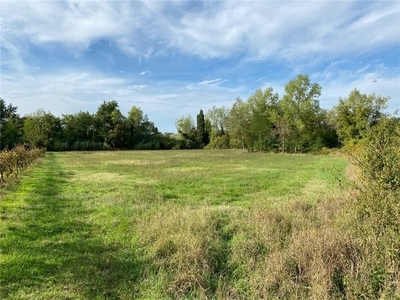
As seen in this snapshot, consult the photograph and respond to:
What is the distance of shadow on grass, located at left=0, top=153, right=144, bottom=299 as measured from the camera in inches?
161

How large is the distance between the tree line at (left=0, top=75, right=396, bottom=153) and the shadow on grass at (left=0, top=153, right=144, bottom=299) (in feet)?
130

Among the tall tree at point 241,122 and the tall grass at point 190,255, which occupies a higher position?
the tall tree at point 241,122

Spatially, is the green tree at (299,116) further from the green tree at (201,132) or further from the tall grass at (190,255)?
the tall grass at (190,255)

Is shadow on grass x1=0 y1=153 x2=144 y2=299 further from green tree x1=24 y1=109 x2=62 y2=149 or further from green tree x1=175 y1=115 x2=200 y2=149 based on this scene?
green tree x1=175 y1=115 x2=200 y2=149

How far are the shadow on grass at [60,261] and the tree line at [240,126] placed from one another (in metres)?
39.6

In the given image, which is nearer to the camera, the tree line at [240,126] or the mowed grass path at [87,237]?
the mowed grass path at [87,237]

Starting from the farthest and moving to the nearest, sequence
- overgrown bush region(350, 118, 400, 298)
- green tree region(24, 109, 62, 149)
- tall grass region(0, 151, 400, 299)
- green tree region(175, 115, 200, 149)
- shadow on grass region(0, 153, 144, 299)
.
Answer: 1. green tree region(175, 115, 200, 149)
2. green tree region(24, 109, 62, 149)
3. shadow on grass region(0, 153, 144, 299)
4. tall grass region(0, 151, 400, 299)
5. overgrown bush region(350, 118, 400, 298)

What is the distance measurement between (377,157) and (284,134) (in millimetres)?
48454

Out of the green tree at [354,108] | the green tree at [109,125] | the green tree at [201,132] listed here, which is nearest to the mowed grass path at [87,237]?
the green tree at [354,108]

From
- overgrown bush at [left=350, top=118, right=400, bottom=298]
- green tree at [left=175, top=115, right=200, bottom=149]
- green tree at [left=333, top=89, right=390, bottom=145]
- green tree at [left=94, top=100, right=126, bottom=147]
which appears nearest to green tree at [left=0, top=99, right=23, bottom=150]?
green tree at [left=94, top=100, right=126, bottom=147]

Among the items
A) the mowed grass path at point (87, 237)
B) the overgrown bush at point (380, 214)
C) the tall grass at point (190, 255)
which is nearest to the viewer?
the overgrown bush at point (380, 214)

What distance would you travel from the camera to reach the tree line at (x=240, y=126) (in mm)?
48312

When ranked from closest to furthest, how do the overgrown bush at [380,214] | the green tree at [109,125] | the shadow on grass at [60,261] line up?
1. the overgrown bush at [380,214]
2. the shadow on grass at [60,261]
3. the green tree at [109,125]

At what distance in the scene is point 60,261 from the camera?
4914mm
